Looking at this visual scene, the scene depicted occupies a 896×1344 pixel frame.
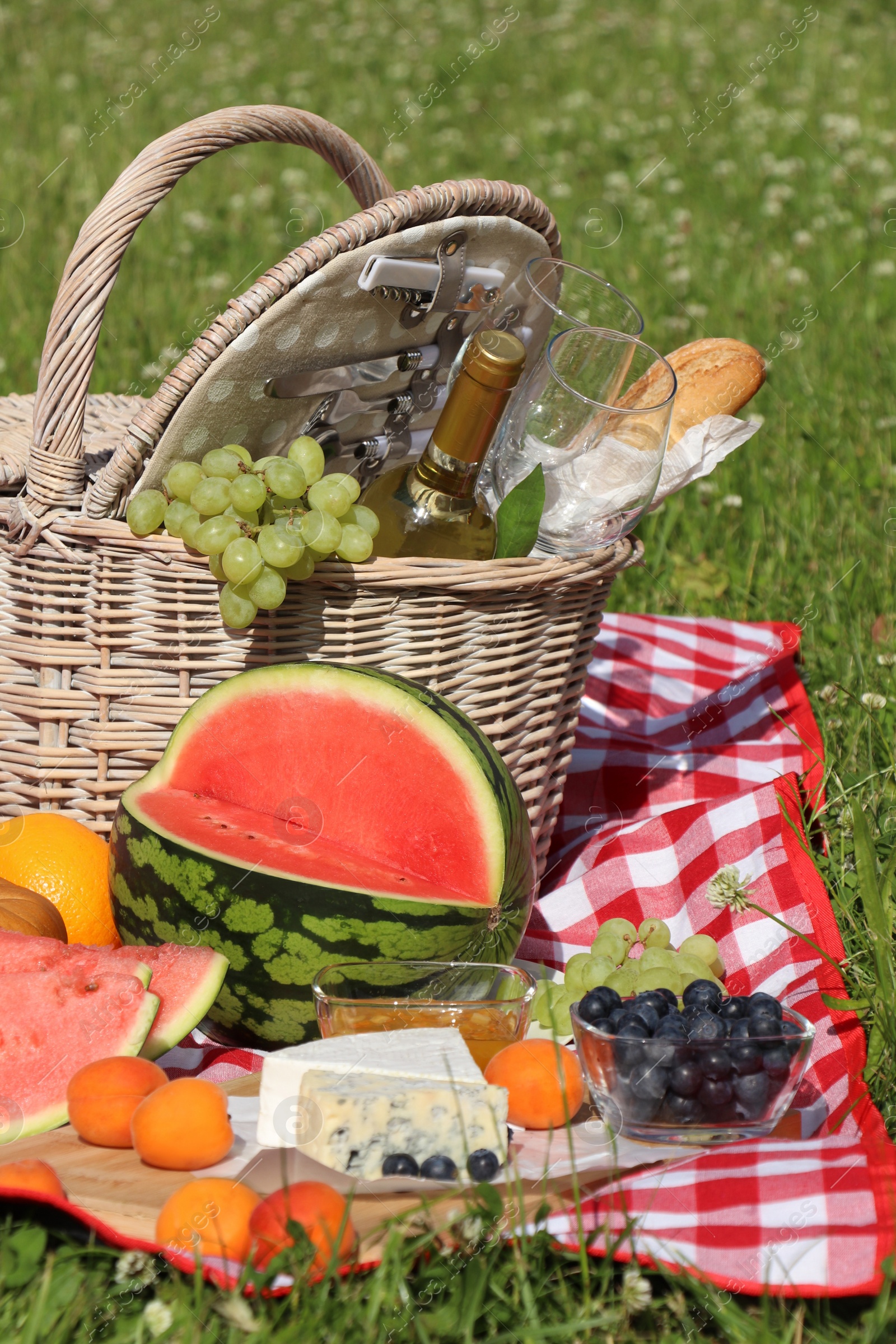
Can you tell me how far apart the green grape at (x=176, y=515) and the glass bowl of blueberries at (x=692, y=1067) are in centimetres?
87

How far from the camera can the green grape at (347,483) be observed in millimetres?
1759

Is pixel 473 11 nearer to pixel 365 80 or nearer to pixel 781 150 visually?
pixel 365 80

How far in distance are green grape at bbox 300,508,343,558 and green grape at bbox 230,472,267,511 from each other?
0.07m

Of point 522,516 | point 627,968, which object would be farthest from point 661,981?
point 522,516

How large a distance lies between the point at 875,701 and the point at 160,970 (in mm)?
1526

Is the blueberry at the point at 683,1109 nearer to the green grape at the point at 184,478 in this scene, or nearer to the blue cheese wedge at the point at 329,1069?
the blue cheese wedge at the point at 329,1069

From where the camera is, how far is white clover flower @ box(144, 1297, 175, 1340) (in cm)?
112

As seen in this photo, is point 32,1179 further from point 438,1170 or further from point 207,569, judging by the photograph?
point 207,569

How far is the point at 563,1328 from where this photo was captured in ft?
3.60

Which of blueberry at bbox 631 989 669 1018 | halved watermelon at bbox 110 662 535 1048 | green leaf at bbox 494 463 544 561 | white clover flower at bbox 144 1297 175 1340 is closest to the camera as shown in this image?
white clover flower at bbox 144 1297 175 1340

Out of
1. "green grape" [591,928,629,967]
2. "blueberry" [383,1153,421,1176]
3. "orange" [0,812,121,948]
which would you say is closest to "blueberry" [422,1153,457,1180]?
"blueberry" [383,1153,421,1176]

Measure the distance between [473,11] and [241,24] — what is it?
4.98 ft

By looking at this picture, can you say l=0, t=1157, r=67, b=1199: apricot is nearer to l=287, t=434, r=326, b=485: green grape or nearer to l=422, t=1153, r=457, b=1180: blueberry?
l=422, t=1153, r=457, b=1180: blueberry

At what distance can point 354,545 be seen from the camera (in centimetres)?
174
